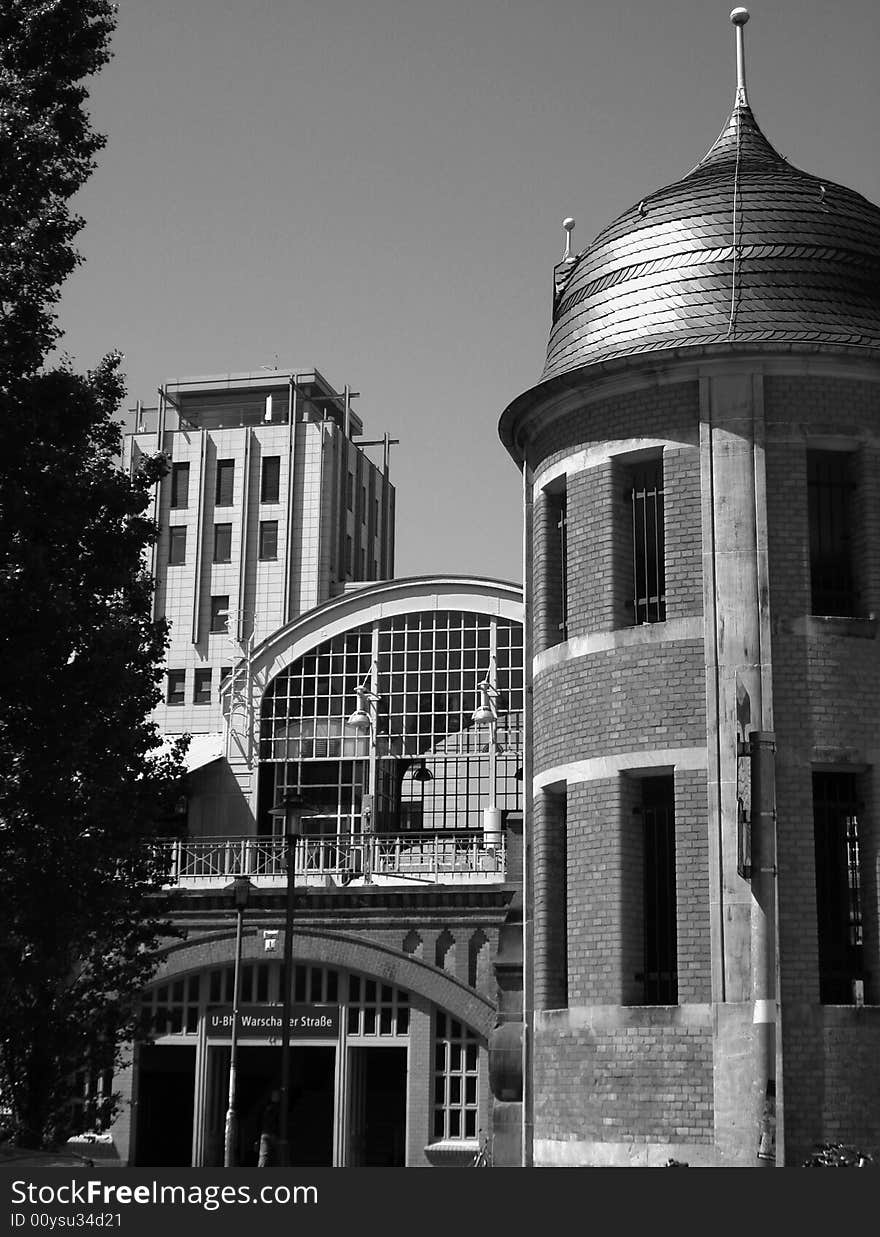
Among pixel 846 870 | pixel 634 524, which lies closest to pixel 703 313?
pixel 634 524

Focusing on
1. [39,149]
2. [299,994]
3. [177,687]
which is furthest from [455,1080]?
[177,687]

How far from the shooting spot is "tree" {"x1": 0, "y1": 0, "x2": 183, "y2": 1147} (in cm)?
1917

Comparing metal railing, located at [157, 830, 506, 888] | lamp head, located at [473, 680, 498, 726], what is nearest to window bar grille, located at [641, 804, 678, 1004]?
metal railing, located at [157, 830, 506, 888]

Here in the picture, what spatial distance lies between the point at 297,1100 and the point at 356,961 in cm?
742

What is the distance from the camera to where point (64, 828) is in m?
19.5

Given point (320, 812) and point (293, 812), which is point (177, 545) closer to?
point (320, 812)

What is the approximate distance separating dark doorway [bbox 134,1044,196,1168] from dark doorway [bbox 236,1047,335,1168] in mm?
1494

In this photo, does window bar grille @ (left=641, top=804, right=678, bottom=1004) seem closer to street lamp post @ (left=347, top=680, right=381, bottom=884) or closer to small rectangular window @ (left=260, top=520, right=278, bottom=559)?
street lamp post @ (left=347, top=680, right=381, bottom=884)

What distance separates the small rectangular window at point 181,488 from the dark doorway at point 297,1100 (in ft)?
135

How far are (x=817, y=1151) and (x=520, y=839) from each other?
10.9 meters

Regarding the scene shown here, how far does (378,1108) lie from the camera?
4656 centimetres

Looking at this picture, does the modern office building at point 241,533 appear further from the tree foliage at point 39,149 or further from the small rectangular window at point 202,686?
the tree foliage at point 39,149

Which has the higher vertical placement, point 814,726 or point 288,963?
point 814,726

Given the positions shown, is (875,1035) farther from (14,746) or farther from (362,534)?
(362,534)
